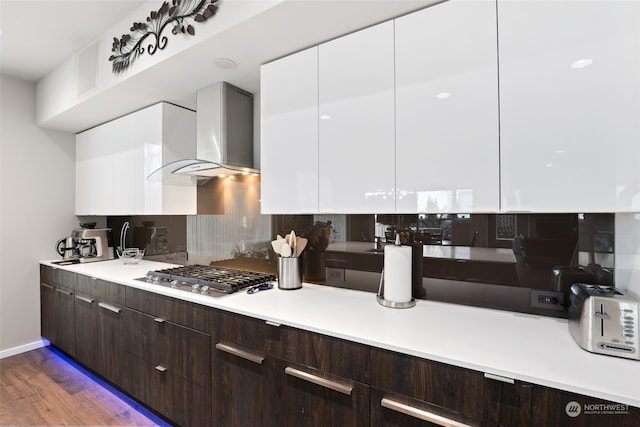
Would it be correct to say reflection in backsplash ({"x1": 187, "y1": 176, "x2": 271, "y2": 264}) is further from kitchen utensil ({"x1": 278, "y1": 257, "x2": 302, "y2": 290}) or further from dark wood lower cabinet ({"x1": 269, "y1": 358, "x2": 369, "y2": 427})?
dark wood lower cabinet ({"x1": 269, "y1": 358, "x2": 369, "y2": 427})

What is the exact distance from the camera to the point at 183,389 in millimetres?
1736

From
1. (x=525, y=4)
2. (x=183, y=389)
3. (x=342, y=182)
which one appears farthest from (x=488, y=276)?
(x=183, y=389)

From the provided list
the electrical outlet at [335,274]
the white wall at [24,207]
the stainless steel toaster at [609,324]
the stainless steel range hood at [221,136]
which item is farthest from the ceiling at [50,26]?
the stainless steel toaster at [609,324]

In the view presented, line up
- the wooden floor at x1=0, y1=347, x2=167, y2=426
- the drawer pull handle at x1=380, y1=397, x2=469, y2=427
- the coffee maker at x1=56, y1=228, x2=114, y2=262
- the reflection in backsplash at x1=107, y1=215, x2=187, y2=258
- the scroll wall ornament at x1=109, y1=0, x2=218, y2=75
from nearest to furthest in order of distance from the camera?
the drawer pull handle at x1=380, y1=397, x2=469, y2=427 → the scroll wall ornament at x1=109, y1=0, x2=218, y2=75 → the wooden floor at x1=0, y1=347, x2=167, y2=426 → the reflection in backsplash at x1=107, y1=215, x2=187, y2=258 → the coffee maker at x1=56, y1=228, x2=114, y2=262

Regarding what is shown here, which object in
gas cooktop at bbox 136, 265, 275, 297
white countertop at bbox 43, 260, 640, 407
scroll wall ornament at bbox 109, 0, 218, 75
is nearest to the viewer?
white countertop at bbox 43, 260, 640, 407

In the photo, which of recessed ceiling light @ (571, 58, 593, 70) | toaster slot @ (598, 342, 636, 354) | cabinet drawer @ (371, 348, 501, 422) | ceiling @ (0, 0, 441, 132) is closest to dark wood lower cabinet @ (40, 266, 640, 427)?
cabinet drawer @ (371, 348, 501, 422)

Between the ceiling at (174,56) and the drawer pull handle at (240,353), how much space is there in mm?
1595

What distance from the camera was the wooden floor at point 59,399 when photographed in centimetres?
201

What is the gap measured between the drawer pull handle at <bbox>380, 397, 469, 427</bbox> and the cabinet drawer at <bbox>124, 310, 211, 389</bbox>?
1005mm

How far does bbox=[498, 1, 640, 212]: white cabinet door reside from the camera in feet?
3.17

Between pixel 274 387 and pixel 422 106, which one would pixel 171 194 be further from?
pixel 422 106

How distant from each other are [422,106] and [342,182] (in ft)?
1.65

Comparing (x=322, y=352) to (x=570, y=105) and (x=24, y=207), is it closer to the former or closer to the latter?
(x=570, y=105)

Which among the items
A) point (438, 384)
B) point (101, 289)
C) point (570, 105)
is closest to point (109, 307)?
point (101, 289)
